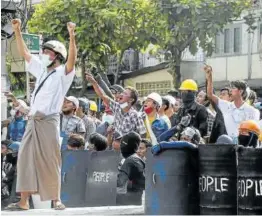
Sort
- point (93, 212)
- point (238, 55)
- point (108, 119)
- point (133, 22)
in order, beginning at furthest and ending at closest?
1. point (238, 55)
2. point (133, 22)
3. point (108, 119)
4. point (93, 212)

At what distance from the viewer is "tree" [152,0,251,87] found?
98.1ft

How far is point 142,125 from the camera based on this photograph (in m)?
13.0

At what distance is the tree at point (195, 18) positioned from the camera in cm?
2989

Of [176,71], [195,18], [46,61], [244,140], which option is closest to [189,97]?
[244,140]

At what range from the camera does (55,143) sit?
10109mm

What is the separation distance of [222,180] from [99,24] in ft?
69.9

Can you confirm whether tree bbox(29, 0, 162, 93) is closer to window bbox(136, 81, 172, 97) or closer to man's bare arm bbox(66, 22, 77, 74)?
window bbox(136, 81, 172, 97)

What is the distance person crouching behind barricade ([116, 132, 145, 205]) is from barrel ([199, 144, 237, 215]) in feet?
8.17

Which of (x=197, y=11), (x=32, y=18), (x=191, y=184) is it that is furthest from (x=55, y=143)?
(x=32, y=18)

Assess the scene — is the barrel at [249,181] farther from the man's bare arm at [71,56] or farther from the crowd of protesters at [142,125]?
the man's bare arm at [71,56]

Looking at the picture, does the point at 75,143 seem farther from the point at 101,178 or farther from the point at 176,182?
the point at 176,182

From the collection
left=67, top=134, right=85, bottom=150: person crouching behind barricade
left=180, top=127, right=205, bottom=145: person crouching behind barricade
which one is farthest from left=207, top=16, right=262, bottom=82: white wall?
left=180, top=127, right=205, bottom=145: person crouching behind barricade

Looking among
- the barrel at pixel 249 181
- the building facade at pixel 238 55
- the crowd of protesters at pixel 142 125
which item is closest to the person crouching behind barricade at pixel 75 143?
the crowd of protesters at pixel 142 125

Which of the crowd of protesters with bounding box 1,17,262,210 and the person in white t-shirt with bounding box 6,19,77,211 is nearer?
the person in white t-shirt with bounding box 6,19,77,211
